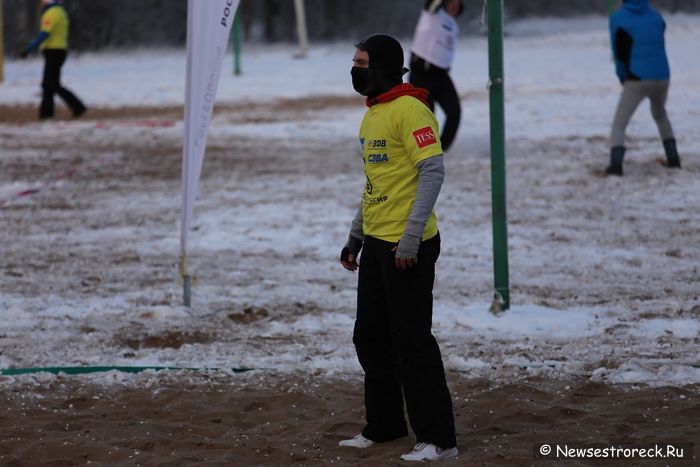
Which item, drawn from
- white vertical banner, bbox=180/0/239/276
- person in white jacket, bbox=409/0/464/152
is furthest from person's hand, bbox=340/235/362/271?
person in white jacket, bbox=409/0/464/152

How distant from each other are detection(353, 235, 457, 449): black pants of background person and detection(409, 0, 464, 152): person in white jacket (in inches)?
307

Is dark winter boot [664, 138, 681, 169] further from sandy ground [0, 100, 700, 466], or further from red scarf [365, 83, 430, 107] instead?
red scarf [365, 83, 430, 107]

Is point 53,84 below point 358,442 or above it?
below

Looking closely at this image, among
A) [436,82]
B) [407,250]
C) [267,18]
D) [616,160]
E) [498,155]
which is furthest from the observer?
[267,18]

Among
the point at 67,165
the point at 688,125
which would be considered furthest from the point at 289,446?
the point at 688,125

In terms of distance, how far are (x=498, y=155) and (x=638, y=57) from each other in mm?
4377

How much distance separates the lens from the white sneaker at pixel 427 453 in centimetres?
475

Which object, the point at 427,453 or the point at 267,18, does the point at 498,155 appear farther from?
the point at 267,18

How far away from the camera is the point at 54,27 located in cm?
1767

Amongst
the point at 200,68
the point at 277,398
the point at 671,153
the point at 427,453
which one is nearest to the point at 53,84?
the point at 671,153

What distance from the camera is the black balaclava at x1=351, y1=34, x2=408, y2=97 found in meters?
4.71

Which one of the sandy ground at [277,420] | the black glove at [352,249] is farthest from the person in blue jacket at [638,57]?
the black glove at [352,249]

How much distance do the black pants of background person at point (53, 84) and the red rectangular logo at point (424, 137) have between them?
44.9 ft

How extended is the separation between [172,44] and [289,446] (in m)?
28.0
